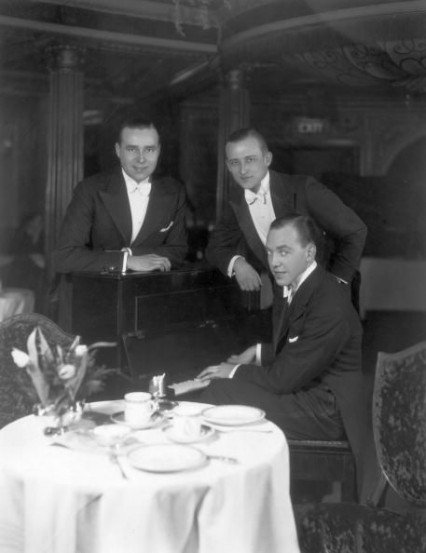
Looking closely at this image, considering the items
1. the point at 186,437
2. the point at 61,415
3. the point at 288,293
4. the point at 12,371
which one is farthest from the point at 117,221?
the point at 186,437

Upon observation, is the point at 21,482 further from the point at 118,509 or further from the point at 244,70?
the point at 244,70

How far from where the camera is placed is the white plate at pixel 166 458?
193 cm

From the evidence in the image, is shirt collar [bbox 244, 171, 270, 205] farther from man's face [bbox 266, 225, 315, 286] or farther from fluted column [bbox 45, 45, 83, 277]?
fluted column [bbox 45, 45, 83, 277]

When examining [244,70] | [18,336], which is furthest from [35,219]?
[18,336]

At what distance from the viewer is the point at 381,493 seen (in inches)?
106

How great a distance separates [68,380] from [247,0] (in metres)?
4.35

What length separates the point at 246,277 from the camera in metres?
3.88

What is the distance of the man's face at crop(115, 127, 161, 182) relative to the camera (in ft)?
12.6

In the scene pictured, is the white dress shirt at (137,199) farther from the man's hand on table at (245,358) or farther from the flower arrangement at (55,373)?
the flower arrangement at (55,373)

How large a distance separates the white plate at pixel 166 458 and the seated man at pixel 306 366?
1.11 metres

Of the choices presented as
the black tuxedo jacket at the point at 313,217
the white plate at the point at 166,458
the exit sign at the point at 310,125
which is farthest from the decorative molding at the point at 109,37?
the white plate at the point at 166,458

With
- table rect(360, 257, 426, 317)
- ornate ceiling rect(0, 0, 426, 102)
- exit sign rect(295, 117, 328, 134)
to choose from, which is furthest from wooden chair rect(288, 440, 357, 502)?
exit sign rect(295, 117, 328, 134)

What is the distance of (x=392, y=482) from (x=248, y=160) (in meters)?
2.07

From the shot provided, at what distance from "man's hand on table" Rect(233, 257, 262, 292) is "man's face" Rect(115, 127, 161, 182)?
0.77 meters
